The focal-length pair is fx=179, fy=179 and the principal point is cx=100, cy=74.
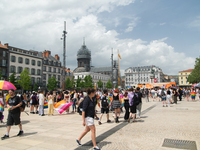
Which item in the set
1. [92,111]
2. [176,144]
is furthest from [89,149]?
[176,144]

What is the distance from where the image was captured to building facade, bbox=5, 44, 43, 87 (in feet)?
171

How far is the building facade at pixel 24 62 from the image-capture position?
5225cm

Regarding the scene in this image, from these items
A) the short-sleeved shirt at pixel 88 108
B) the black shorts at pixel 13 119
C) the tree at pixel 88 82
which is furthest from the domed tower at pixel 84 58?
the short-sleeved shirt at pixel 88 108

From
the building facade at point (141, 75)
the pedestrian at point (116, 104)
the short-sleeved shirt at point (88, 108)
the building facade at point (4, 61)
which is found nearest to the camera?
the short-sleeved shirt at point (88, 108)

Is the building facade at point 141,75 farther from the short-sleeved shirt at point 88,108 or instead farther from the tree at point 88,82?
the short-sleeved shirt at point 88,108

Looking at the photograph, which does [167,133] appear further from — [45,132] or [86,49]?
[86,49]

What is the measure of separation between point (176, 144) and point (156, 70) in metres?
146

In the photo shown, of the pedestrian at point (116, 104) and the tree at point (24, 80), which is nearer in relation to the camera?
the pedestrian at point (116, 104)

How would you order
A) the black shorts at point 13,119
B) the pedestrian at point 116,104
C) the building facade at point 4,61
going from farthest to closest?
the building facade at point 4,61 → the pedestrian at point 116,104 → the black shorts at point 13,119

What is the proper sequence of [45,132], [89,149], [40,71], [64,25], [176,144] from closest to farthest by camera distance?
[89,149]
[176,144]
[45,132]
[64,25]
[40,71]

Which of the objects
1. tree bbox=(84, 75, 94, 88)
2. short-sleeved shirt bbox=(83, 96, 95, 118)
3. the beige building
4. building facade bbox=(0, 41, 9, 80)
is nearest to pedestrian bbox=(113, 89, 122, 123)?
short-sleeved shirt bbox=(83, 96, 95, 118)

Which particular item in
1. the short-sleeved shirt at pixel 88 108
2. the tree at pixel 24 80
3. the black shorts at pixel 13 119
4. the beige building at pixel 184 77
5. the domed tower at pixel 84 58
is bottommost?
the black shorts at pixel 13 119

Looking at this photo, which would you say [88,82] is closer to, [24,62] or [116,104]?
[24,62]

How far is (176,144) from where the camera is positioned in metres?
5.49
